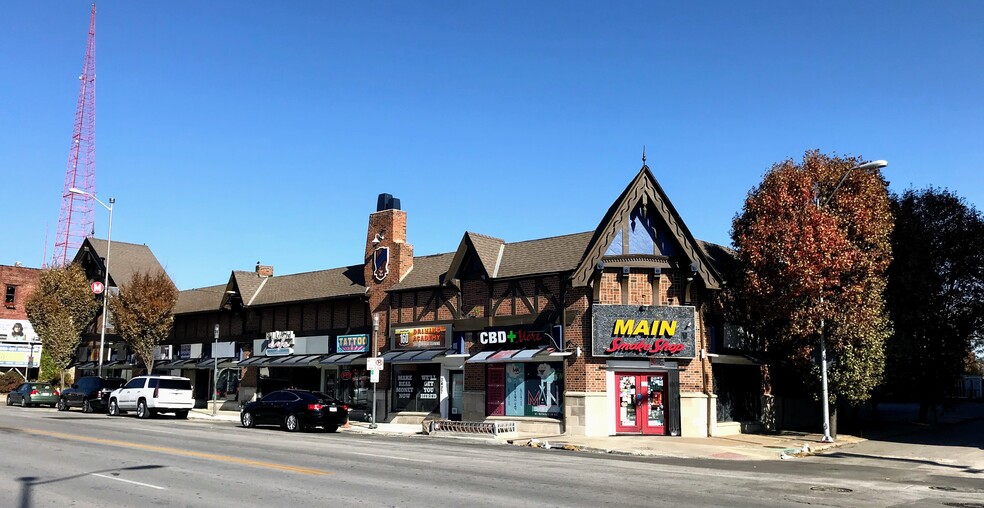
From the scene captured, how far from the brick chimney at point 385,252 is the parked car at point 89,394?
14.7 meters

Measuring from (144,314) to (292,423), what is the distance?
67.7ft

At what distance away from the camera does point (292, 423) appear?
96.4ft

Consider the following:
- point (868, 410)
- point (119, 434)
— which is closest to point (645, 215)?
point (119, 434)

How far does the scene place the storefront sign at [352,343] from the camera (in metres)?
37.4

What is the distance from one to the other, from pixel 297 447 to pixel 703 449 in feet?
40.1

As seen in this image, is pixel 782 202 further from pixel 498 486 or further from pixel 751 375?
pixel 498 486

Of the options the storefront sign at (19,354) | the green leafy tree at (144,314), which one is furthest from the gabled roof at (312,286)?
the storefront sign at (19,354)

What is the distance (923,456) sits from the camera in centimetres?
2319

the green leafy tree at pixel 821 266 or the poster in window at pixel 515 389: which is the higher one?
the green leafy tree at pixel 821 266

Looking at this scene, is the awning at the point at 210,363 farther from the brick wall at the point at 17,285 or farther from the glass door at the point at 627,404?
the brick wall at the point at 17,285

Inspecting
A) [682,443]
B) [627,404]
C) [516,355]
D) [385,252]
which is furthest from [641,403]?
[385,252]

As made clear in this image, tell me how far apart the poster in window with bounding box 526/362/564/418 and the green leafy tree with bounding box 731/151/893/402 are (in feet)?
25.3

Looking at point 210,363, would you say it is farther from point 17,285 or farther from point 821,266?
point 17,285

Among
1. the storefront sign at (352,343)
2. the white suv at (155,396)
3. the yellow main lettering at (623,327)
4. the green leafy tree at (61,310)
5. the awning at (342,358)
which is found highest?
the green leafy tree at (61,310)
